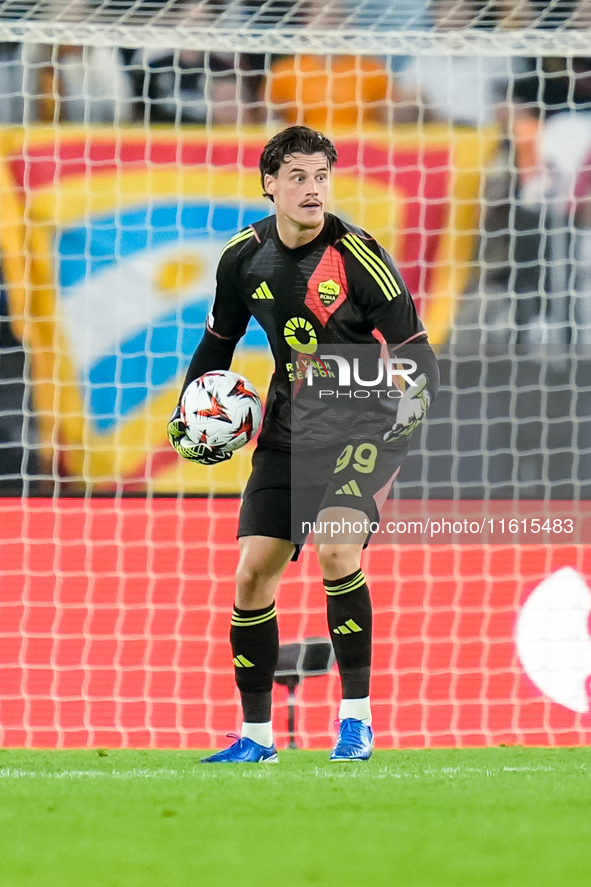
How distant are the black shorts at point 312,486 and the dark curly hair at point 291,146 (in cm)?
78

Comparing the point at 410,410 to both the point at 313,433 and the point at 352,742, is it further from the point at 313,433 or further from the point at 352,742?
the point at 352,742

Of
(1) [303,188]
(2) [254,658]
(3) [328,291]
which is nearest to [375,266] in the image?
(3) [328,291]

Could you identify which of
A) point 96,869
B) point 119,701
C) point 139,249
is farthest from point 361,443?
point 139,249

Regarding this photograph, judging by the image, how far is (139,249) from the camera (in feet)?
30.7

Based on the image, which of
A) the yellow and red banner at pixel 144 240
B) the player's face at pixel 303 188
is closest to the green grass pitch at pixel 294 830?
the player's face at pixel 303 188

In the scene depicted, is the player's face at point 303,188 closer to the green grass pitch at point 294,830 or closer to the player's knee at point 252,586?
the player's knee at point 252,586

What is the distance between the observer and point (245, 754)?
10.1 ft

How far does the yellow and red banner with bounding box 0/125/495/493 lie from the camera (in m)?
9.09

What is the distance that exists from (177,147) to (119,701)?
5.72m

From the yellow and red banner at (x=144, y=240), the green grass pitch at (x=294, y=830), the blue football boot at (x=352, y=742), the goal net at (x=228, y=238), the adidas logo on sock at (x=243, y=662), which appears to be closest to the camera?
the green grass pitch at (x=294, y=830)

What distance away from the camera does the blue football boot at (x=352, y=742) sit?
9.94ft

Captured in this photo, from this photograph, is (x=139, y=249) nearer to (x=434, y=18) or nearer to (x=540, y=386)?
(x=540, y=386)

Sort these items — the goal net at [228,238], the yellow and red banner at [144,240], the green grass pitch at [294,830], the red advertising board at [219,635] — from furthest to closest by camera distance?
1. the yellow and red banner at [144,240]
2. the goal net at [228,238]
3. the red advertising board at [219,635]
4. the green grass pitch at [294,830]

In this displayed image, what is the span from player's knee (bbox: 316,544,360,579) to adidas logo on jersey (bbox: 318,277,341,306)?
2.19 ft
